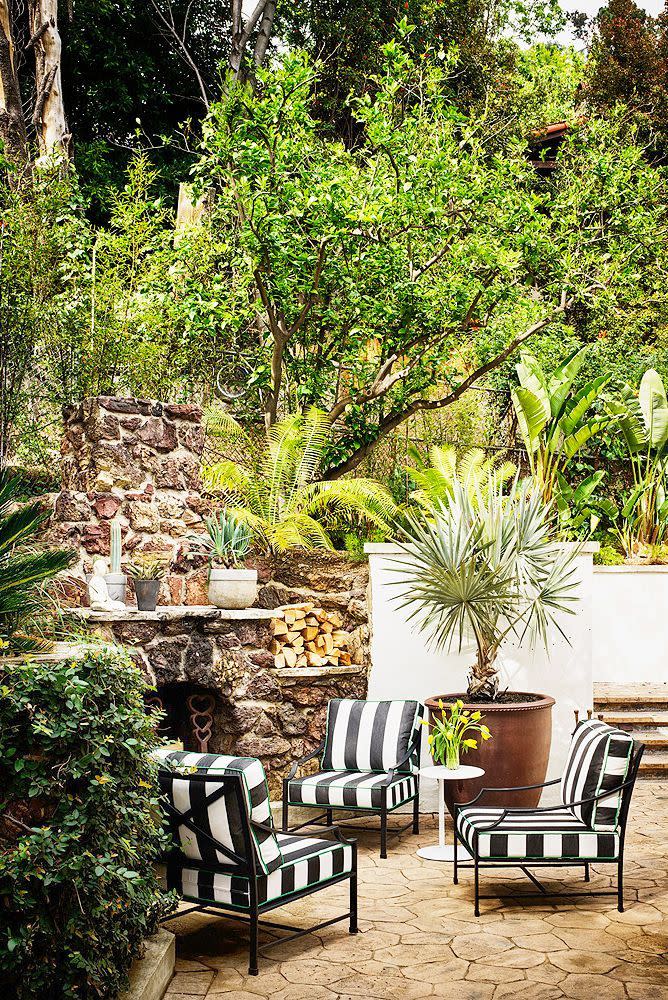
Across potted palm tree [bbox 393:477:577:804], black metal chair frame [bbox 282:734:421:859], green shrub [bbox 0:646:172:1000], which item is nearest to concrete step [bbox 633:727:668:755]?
potted palm tree [bbox 393:477:577:804]

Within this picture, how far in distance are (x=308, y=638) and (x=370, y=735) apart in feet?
4.87

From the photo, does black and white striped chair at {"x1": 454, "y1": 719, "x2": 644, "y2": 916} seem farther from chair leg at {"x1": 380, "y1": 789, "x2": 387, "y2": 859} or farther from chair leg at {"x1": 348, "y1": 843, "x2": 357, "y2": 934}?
chair leg at {"x1": 380, "y1": 789, "x2": 387, "y2": 859}

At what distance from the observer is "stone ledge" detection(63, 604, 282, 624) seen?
21.9 ft

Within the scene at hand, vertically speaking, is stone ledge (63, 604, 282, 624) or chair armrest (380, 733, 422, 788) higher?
stone ledge (63, 604, 282, 624)

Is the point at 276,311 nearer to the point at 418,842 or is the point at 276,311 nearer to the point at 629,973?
the point at 418,842

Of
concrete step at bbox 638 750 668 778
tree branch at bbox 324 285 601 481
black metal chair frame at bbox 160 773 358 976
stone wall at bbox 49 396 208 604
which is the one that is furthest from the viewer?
tree branch at bbox 324 285 601 481

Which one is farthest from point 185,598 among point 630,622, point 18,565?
point 630,622

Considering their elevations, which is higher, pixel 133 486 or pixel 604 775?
pixel 133 486

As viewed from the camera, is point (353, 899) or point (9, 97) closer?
point (353, 899)

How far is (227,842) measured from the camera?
14.1 feet

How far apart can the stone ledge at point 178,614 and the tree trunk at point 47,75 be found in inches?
280

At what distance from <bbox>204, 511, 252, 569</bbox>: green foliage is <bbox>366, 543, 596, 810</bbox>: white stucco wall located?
3.78 ft

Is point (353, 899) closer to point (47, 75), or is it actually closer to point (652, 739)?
point (652, 739)

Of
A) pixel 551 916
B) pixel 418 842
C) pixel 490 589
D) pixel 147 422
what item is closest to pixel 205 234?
pixel 147 422
